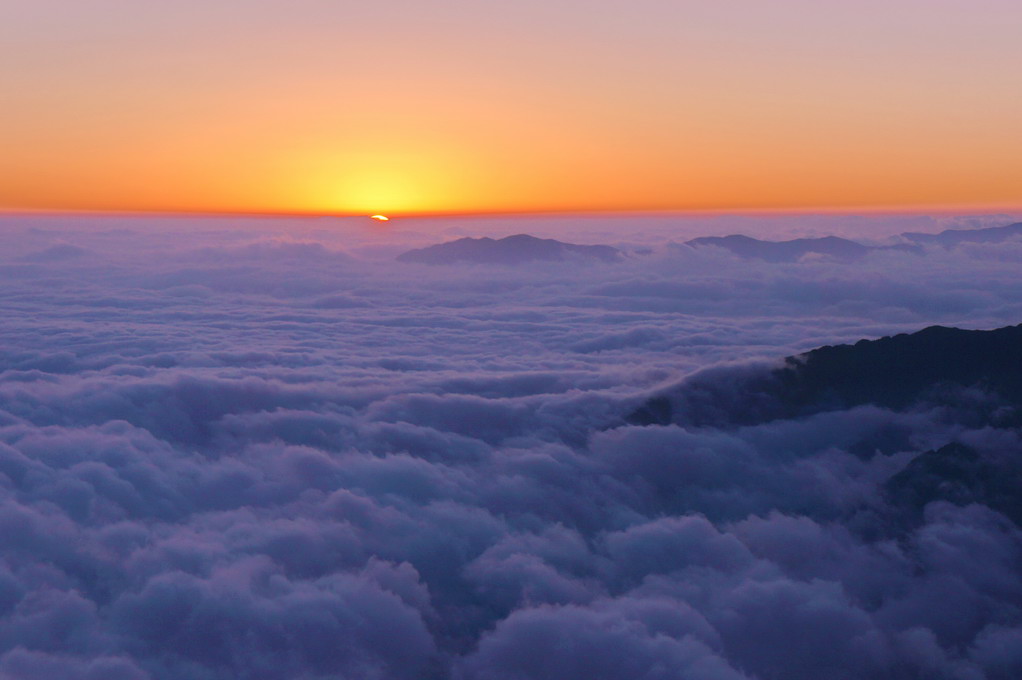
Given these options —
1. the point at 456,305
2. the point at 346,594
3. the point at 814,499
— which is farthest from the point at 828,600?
the point at 456,305

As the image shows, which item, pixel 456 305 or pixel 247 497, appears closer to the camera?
pixel 247 497

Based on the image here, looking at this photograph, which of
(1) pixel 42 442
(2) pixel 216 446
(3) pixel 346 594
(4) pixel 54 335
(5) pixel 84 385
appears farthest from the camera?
(4) pixel 54 335

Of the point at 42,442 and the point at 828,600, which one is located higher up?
the point at 42,442

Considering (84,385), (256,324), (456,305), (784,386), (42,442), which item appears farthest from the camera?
(456,305)

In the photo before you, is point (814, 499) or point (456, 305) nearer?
point (814, 499)

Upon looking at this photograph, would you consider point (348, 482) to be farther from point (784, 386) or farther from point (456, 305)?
point (456, 305)

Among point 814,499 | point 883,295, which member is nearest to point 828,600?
point 814,499

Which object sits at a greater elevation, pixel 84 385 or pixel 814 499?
pixel 84 385

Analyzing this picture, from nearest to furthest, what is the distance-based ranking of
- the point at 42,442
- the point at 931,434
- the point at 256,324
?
the point at 42,442 < the point at 931,434 < the point at 256,324

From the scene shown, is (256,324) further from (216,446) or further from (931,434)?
(931,434)
